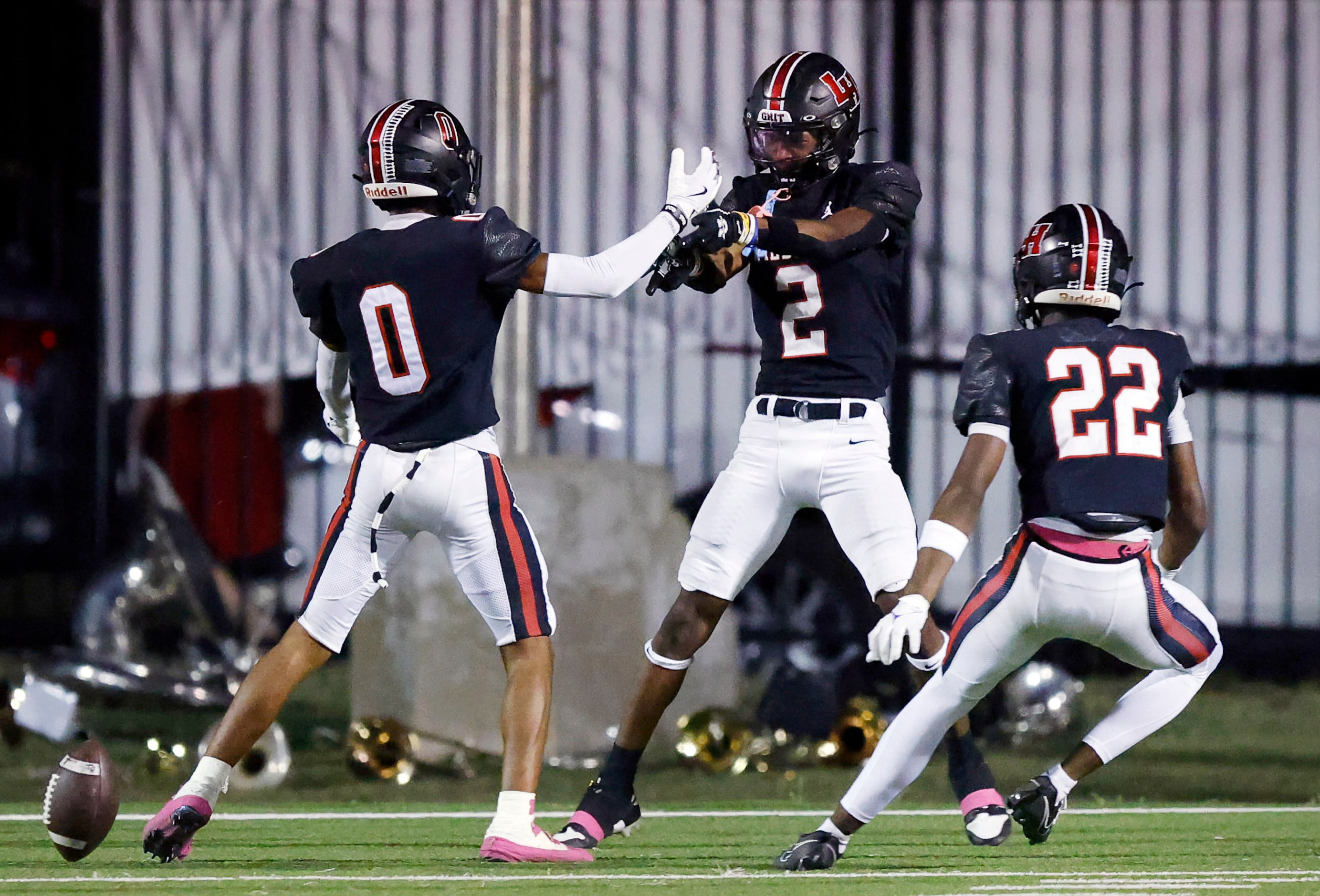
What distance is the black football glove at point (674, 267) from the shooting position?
4.28 m

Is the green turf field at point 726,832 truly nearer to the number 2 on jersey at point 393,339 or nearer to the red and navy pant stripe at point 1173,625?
the red and navy pant stripe at point 1173,625

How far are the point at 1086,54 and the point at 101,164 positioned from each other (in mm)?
4794

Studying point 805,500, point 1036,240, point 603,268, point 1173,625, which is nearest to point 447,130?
point 603,268

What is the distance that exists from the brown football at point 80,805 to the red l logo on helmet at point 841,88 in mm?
2228

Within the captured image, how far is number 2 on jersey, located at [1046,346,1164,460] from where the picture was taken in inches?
149

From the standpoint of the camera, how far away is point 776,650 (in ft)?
27.9

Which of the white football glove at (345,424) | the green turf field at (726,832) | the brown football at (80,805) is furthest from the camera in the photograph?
the white football glove at (345,424)

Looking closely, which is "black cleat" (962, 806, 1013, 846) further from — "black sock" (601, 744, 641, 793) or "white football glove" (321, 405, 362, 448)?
"white football glove" (321, 405, 362, 448)

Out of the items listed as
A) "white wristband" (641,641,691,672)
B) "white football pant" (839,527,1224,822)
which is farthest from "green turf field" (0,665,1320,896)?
"white wristband" (641,641,691,672)

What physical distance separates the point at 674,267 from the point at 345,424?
88 centimetres

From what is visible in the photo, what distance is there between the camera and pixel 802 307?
173 inches

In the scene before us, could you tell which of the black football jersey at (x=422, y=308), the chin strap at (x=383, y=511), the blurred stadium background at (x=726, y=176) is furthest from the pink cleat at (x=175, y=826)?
the blurred stadium background at (x=726, y=176)

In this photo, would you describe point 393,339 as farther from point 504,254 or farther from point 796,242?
point 796,242

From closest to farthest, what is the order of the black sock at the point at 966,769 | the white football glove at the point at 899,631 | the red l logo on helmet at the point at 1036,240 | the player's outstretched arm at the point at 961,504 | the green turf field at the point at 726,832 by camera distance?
1. the white football glove at the point at 899,631
2. the player's outstretched arm at the point at 961,504
3. the green turf field at the point at 726,832
4. the red l logo on helmet at the point at 1036,240
5. the black sock at the point at 966,769
